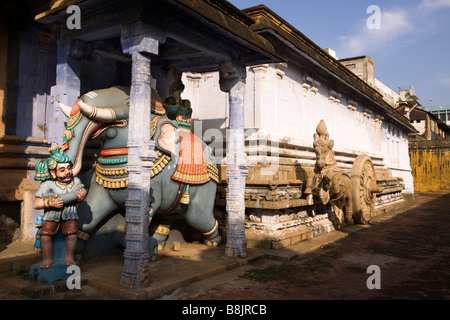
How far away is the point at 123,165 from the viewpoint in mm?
5469

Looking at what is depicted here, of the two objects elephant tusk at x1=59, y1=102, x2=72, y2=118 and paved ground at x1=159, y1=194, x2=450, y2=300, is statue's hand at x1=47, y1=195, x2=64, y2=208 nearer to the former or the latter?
elephant tusk at x1=59, y1=102, x2=72, y2=118

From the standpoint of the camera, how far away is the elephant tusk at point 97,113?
488cm

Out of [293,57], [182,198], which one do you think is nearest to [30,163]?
[182,198]

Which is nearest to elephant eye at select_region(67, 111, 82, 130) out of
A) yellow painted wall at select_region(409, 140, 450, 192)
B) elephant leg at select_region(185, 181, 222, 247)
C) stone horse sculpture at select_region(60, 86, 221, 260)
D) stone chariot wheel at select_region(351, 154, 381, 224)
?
stone horse sculpture at select_region(60, 86, 221, 260)

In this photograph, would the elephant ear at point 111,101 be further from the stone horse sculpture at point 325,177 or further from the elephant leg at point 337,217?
the elephant leg at point 337,217

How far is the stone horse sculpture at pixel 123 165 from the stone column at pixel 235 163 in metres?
0.53

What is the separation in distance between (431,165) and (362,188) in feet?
79.9

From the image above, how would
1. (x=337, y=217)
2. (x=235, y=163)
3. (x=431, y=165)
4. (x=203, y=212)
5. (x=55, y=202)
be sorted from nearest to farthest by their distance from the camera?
(x=55, y=202), (x=235, y=163), (x=203, y=212), (x=337, y=217), (x=431, y=165)

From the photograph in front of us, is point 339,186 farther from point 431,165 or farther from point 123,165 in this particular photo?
point 431,165

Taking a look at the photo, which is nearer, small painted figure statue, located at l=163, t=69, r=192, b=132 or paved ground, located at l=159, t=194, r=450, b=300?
paved ground, located at l=159, t=194, r=450, b=300

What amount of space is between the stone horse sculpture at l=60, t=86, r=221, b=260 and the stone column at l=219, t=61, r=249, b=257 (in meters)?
0.53

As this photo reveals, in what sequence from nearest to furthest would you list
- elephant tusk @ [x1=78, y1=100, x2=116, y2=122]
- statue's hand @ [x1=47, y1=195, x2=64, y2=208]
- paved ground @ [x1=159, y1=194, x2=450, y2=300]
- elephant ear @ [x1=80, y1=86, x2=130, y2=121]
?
statue's hand @ [x1=47, y1=195, x2=64, y2=208] → paved ground @ [x1=159, y1=194, x2=450, y2=300] → elephant tusk @ [x1=78, y1=100, x2=116, y2=122] → elephant ear @ [x1=80, y1=86, x2=130, y2=121]

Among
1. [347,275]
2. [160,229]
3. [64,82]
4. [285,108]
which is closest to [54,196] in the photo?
[64,82]

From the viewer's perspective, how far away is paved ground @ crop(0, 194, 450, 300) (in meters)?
4.58
